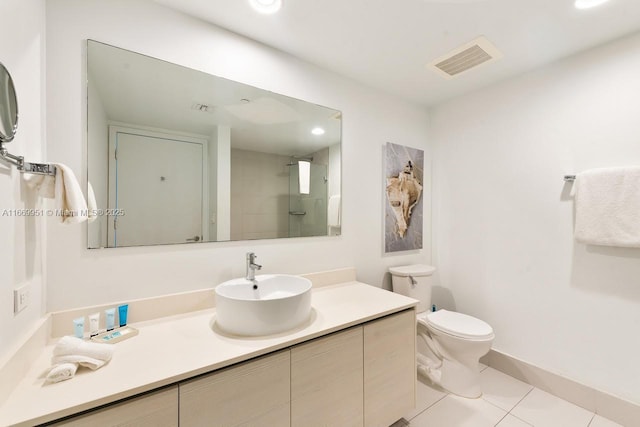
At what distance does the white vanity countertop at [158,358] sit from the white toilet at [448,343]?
613 mm

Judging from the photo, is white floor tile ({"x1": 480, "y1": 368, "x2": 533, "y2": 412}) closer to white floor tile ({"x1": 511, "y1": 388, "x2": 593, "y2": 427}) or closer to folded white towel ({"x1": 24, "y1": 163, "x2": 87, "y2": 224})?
white floor tile ({"x1": 511, "y1": 388, "x2": 593, "y2": 427})

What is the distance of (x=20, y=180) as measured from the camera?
89cm

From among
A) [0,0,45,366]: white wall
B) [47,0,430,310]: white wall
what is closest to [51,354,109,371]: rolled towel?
[0,0,45,366]: white wall

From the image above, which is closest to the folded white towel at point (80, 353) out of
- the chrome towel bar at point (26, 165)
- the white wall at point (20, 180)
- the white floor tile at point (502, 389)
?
the white wall at point (20, 180)

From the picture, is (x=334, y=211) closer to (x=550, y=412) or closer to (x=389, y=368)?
(x=389, y=368)

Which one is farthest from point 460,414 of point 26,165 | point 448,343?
point 26,165

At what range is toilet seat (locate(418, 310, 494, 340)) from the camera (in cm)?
173

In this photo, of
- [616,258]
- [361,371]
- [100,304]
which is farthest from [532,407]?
[100,304]

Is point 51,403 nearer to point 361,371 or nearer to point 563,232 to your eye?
point 361,371

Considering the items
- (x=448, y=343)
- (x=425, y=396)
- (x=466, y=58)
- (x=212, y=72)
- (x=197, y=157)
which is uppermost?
(x=466, y=58)

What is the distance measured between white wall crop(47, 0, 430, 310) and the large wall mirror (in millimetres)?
56

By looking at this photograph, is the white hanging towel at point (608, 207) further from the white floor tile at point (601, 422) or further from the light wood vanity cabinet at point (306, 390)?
the light wood vanity cabinet at point (306, 390)

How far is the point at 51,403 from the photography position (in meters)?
0.71

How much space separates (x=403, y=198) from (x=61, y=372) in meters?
2.26
